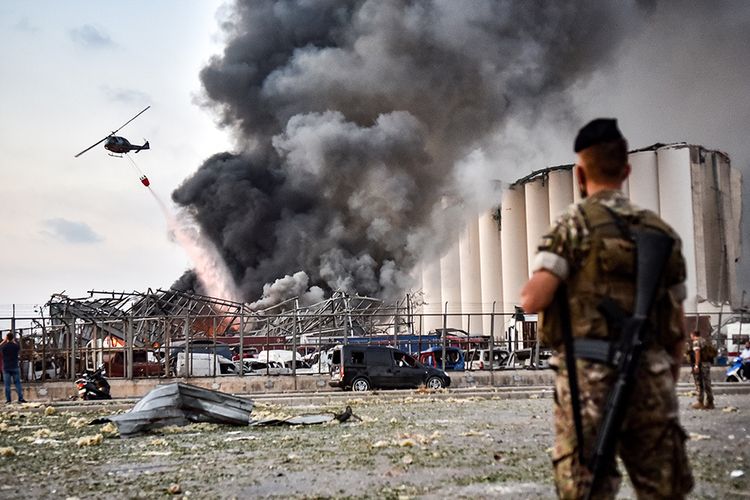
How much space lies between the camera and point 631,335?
3.55m

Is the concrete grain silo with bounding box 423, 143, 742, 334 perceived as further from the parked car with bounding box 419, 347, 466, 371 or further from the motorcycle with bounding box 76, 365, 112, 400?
the motorcycle with bounding box 76, 365, 112, 400

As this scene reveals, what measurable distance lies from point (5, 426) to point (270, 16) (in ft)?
207

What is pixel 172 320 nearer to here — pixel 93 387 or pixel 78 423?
pixel 93 387

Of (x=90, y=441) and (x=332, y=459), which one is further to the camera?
(x=90, y=441)

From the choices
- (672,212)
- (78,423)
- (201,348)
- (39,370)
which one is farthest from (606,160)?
(672,212)

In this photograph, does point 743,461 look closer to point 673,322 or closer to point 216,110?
point 673,322

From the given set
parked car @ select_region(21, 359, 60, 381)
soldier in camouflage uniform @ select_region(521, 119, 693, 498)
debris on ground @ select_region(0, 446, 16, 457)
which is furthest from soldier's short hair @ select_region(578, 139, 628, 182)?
parked car @ select_region(21, 359, 60, 381)

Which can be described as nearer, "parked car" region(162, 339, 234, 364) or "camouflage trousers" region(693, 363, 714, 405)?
"camouflage trousers" region(693, 363, 714, 405)

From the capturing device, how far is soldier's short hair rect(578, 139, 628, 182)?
3.85 meters

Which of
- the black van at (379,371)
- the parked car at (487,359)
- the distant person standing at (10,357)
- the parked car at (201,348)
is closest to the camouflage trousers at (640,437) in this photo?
the distant person standing at (10,357)

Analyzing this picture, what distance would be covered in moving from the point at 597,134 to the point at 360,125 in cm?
6388

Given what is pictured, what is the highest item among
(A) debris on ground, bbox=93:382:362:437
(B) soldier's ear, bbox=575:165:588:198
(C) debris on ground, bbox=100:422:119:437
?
(B) soldier's ear, bbox=575:165:588:198

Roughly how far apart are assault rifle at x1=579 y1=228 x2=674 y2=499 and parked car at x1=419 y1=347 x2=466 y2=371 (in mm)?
25858

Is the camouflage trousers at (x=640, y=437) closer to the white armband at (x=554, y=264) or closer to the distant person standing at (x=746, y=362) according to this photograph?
the white armband at (x=554, y=264)
